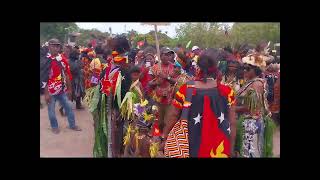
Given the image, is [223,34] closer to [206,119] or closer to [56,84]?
[206,119]

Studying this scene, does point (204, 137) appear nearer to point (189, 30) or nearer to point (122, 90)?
point (122, 90)

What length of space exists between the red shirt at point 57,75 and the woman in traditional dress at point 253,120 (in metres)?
2.31

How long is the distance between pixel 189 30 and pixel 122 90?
131cm

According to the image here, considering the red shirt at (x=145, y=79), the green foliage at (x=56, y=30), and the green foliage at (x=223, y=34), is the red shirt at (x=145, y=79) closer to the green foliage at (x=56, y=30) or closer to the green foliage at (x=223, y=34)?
the green foliage at (x=223, y=34)

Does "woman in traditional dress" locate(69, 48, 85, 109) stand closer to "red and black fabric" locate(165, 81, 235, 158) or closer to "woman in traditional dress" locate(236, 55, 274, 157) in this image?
"red and black fabric" locate(165, 81, 235, 158)

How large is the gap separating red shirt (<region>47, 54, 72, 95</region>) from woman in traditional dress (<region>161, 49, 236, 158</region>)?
61.4 inches

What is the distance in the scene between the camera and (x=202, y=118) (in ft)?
17.3

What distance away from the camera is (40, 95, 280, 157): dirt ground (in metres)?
5.81

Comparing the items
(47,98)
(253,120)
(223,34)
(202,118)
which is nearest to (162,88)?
(202,118)

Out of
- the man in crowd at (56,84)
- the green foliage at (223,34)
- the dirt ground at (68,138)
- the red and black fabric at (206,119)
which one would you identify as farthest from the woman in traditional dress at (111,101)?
the green foliage at (223,34)

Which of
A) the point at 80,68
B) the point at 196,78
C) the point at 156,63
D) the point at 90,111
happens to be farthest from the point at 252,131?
the point at 80,68

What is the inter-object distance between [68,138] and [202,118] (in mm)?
1886

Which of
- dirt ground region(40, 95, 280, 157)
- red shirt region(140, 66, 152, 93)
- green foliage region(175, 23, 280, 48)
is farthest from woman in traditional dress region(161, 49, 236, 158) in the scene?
dirt ground region(40, 95, 280, 157)

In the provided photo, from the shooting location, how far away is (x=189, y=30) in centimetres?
610
